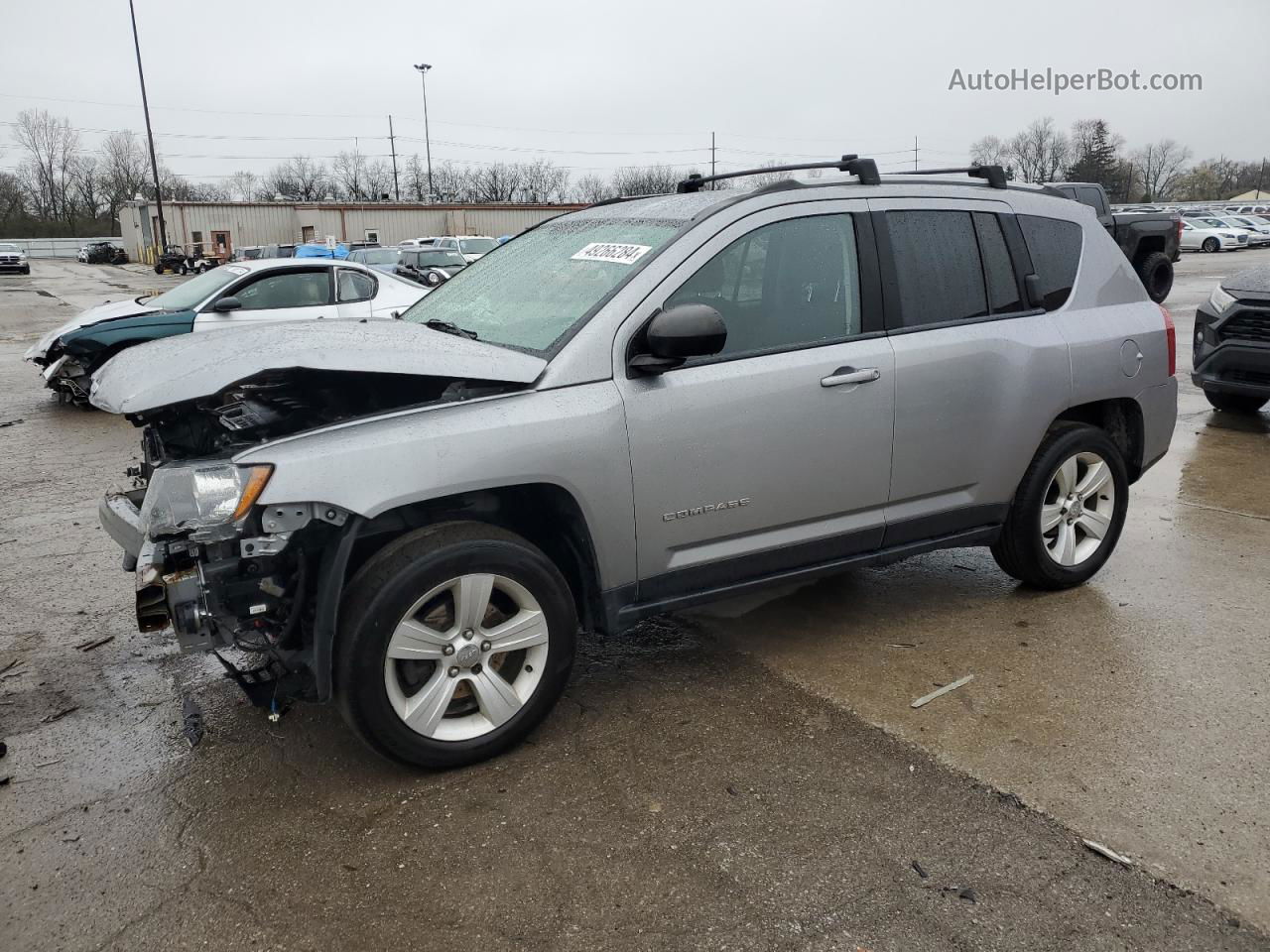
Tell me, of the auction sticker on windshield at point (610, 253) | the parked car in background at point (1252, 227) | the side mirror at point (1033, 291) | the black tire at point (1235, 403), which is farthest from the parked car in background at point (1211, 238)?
the auction sticker on windshield at point (610, 253)

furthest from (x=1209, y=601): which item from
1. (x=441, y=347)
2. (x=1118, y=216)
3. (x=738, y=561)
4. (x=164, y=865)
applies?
(x=1118, y=216)

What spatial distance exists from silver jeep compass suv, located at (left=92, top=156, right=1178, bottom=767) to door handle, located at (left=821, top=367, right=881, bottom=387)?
0.01 meters

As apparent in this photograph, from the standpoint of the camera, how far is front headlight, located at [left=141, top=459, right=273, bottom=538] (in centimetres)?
288

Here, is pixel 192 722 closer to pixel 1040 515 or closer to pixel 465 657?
pixel 465 657

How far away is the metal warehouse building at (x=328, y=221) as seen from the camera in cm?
5431

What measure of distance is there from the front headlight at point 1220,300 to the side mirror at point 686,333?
7.23 m

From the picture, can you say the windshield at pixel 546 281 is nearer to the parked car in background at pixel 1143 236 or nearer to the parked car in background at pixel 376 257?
the parked car in background at pixel 1143 236

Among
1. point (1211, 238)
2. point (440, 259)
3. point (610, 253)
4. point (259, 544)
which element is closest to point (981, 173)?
point (610, 253)

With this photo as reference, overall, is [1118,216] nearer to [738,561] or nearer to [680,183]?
[680,183]

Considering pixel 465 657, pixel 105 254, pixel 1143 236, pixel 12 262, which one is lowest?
pixel 465 657

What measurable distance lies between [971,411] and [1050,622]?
1.08 m

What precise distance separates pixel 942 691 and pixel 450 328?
2371mm

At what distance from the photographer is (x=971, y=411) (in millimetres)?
4141

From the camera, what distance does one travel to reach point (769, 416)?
3.63m
